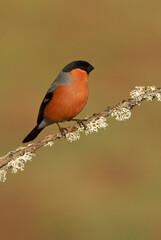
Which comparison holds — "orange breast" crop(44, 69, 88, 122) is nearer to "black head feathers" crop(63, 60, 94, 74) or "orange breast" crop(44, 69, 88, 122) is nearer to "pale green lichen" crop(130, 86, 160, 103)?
"black head feathers" crop(63, 60, 94, 74)

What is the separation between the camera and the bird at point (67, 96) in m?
5.18

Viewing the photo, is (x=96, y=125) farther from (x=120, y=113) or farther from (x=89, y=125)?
(x=120, y=113)

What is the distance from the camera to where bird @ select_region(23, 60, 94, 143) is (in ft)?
17.0

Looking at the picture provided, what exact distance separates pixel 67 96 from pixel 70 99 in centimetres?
8

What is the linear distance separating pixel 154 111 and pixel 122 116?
10.6 metres

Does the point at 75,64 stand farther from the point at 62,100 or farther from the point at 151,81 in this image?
the point at 151,81

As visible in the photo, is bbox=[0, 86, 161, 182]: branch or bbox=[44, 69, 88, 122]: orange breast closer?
bbox=[0, 86, 161, 182]: branch

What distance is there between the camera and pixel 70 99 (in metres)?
5.20

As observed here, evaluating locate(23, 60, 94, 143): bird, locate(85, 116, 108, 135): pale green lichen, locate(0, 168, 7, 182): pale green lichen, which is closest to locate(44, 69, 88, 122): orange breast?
locate(23, 60, 94, 143): bird

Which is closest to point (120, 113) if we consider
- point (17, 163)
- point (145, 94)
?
point (145, 94)

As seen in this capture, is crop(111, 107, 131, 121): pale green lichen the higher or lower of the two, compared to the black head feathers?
lower

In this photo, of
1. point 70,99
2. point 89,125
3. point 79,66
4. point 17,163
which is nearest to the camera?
point 17,163

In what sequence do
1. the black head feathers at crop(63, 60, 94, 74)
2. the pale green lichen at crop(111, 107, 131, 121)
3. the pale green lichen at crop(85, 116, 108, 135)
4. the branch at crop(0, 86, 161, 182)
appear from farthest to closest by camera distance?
the black head feathers at crop(63, 60, 94, 74)
the pale green lichen at crop(85, 116, 108, 135)
the pale green lichen at crop(111, 107, 131, 121)
the branch at crop(0, 86, 161, 182)

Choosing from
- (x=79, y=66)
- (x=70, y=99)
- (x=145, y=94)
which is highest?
(x=79, y=66)
